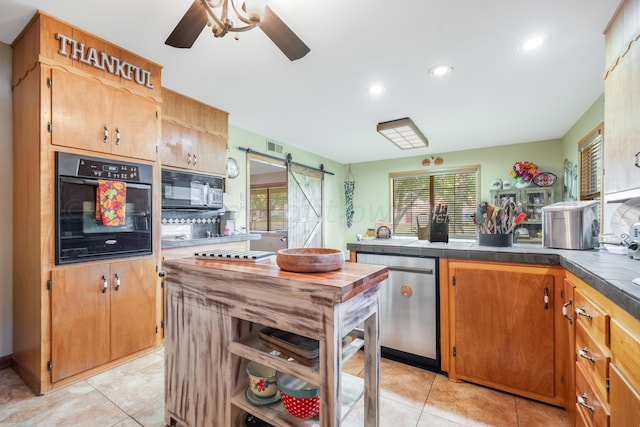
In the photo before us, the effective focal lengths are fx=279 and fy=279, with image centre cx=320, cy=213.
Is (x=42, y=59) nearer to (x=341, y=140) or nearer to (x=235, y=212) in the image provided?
(x=235, y=212)

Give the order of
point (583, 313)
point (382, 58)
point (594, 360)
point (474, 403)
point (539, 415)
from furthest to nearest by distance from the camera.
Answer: point (382, 58) → point (474, 403) → point (539, 415) → point (583, 313) → point (594, 360)

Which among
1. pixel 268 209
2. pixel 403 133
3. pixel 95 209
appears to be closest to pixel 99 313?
pixel 95 209

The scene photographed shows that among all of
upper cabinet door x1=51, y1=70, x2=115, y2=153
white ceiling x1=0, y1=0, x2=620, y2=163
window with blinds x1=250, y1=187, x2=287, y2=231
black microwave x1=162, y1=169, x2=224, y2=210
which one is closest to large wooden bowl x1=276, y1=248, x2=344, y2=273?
white ceiling x1=0, y1=0, x2=620, y2=163

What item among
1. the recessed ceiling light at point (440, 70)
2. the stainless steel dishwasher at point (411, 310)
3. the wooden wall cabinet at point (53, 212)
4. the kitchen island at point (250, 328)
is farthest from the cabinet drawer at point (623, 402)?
the wooden wall cabinet at point (53, 212)

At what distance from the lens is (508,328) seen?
1.82 m

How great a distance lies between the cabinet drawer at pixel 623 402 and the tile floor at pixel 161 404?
32.8 inches

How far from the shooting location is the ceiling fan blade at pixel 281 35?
1.47 m

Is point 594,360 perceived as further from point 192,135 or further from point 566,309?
point 192,135

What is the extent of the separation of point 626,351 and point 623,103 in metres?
1.47

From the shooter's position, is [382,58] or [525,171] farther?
[525,171]

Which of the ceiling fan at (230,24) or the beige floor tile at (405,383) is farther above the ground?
the ceiling fan at (230,24)

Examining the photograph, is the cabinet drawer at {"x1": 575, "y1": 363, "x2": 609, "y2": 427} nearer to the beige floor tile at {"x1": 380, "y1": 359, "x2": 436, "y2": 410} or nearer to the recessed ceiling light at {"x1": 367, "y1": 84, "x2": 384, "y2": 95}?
the beige floor tile at {"x1": 380, "y1": 359, "x2": 436, "y2": 410}

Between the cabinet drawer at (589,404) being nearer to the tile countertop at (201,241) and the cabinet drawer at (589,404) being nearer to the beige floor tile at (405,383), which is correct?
the beige floor tile at (405,383)

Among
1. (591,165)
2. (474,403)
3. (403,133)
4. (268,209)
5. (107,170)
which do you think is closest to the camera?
(474,403)
